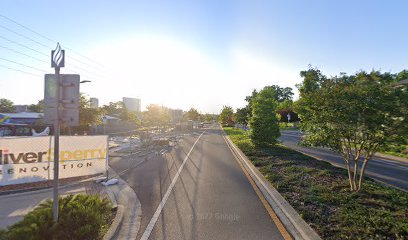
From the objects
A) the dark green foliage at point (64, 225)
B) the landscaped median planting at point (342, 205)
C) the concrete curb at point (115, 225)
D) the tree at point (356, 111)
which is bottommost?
the concrete curb at point (115, 225)

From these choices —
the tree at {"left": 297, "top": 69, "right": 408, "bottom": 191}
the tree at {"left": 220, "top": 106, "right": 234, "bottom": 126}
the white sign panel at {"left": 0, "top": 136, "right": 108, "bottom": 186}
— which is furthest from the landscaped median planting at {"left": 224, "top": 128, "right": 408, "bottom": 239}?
the tree at {"left": 220, "top": 106, "right": 234, "bottom": 126}

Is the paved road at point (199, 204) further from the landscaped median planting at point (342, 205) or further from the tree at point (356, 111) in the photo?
the tree at point (356, 111)

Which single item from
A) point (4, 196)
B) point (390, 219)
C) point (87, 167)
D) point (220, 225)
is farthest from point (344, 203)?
point (4, 196)

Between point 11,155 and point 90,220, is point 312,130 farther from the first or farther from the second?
point 11,155

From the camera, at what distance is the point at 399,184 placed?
8.89 metres

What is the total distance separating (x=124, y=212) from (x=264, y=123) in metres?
14.7

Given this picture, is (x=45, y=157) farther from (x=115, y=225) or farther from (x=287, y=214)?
(x=287, y=214)

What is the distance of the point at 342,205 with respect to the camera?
19.5ft

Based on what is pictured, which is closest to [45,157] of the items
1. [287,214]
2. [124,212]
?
[124,212]

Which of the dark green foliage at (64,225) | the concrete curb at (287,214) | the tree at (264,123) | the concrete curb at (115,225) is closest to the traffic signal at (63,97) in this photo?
the dark green foliage at (64,225)

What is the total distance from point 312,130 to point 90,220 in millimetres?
7175

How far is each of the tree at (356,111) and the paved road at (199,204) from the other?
318 cm

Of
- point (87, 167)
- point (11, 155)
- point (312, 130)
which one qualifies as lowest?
point (87, 167)

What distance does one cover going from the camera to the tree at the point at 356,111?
20.0ft
